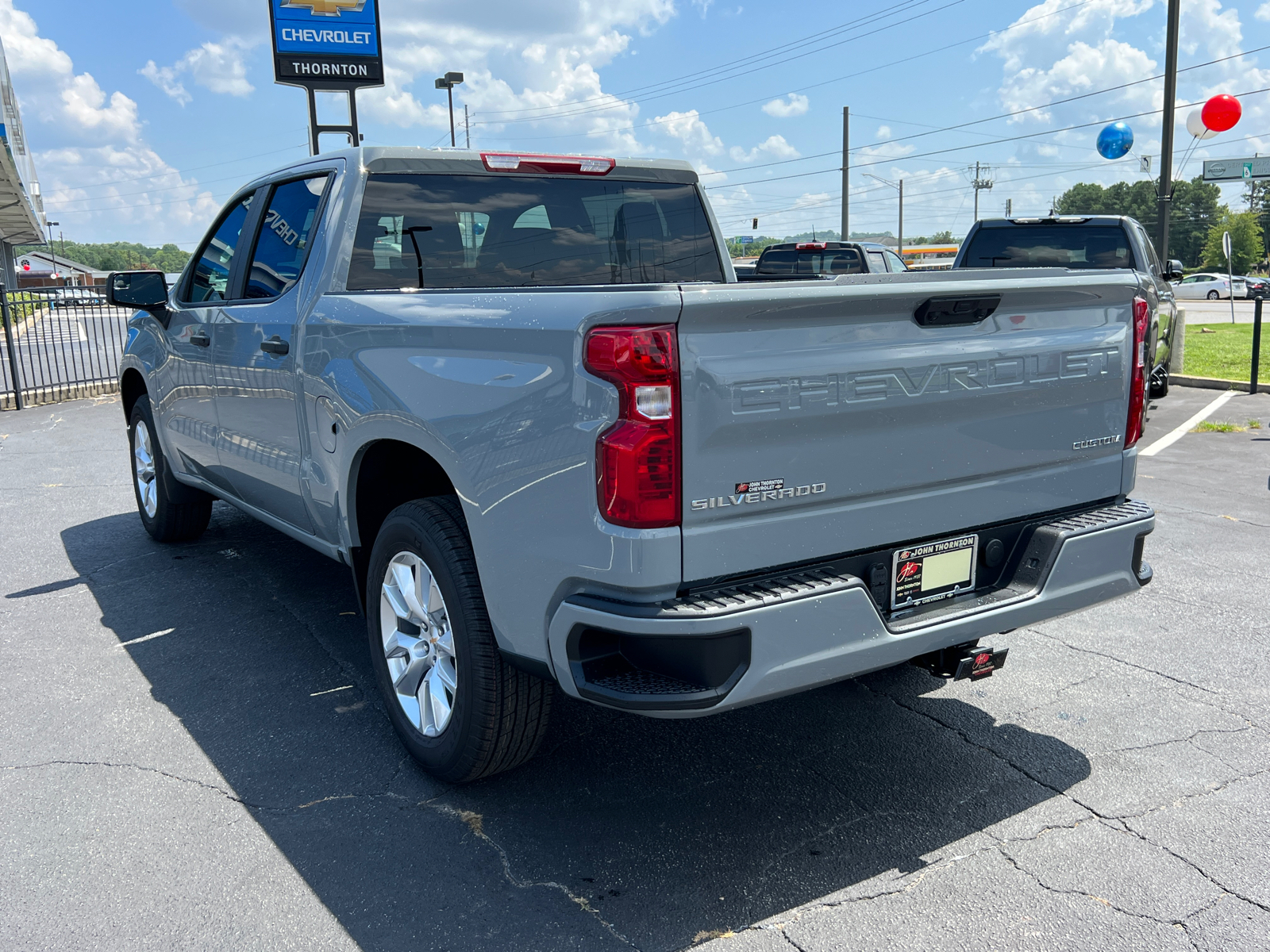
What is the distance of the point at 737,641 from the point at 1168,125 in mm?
18285

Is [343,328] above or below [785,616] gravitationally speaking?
above

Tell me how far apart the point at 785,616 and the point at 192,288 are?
164 inches

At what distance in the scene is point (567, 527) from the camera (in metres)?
2.54

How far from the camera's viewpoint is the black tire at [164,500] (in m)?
5.95

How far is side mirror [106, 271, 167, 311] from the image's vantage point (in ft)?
17.7

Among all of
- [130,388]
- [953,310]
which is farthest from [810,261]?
[953,310]

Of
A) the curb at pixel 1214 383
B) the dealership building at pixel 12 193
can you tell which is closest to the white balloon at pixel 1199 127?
the curb at pixel 1214 383

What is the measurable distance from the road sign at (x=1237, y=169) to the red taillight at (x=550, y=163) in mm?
19539

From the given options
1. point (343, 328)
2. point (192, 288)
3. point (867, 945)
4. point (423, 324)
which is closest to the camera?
point (867, 945)

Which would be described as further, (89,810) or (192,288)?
(192,288)

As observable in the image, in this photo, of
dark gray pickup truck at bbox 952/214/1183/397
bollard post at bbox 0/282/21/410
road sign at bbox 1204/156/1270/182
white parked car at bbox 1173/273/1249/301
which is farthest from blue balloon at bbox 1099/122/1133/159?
white parked car at bbox 1173/273/1249/301

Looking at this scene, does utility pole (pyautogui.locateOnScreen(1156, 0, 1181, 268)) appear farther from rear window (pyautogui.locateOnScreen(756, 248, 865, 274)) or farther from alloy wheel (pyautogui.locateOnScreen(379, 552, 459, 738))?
alloy wheel (pyautogui.locateOnScreen(379, 552, 459, 738))

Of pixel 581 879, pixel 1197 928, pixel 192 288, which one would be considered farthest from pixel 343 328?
pixel 1197 928

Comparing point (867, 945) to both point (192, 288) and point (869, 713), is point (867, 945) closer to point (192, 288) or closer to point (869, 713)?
point (869, 713)
